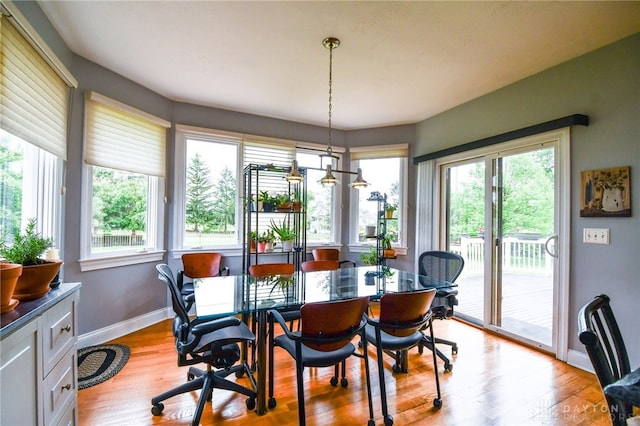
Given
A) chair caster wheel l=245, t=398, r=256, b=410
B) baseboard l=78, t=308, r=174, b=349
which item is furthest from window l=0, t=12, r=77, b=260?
chair caster wheel l=245, t=398, r=256, b=410

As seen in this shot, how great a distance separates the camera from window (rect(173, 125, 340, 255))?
11.8 ft

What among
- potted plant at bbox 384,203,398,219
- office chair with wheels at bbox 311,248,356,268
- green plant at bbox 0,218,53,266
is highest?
potted plant at bbox 384,203,398,219

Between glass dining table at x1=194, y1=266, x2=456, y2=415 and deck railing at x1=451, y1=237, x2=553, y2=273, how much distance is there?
43.7 inches

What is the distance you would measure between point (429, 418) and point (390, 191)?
309 centimetres

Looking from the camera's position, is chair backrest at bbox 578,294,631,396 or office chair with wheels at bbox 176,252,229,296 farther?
office chair with wheels at bbox 176,252,229,296

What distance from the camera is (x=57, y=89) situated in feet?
7.65

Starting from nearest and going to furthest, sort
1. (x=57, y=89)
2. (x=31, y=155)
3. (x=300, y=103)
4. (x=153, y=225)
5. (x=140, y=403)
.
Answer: (x=140, y=403), (x=31, y=155), (x=57, y=89), (x=153, y=225), (x=300, y=103)

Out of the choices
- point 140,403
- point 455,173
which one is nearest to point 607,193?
point 455,173

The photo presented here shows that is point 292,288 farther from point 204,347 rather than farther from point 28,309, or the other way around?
point 28,309

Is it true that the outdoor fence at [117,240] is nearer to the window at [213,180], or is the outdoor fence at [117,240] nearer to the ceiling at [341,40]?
the window at [213,180]

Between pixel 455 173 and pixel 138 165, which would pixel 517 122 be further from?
pixel 138 165

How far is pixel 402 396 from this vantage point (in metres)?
2.05

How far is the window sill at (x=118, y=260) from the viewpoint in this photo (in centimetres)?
271

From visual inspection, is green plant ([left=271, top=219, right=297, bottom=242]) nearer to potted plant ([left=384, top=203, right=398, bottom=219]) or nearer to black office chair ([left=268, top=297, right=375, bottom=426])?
potted plant ([left=384, top=203, right=398, bottom=219])
